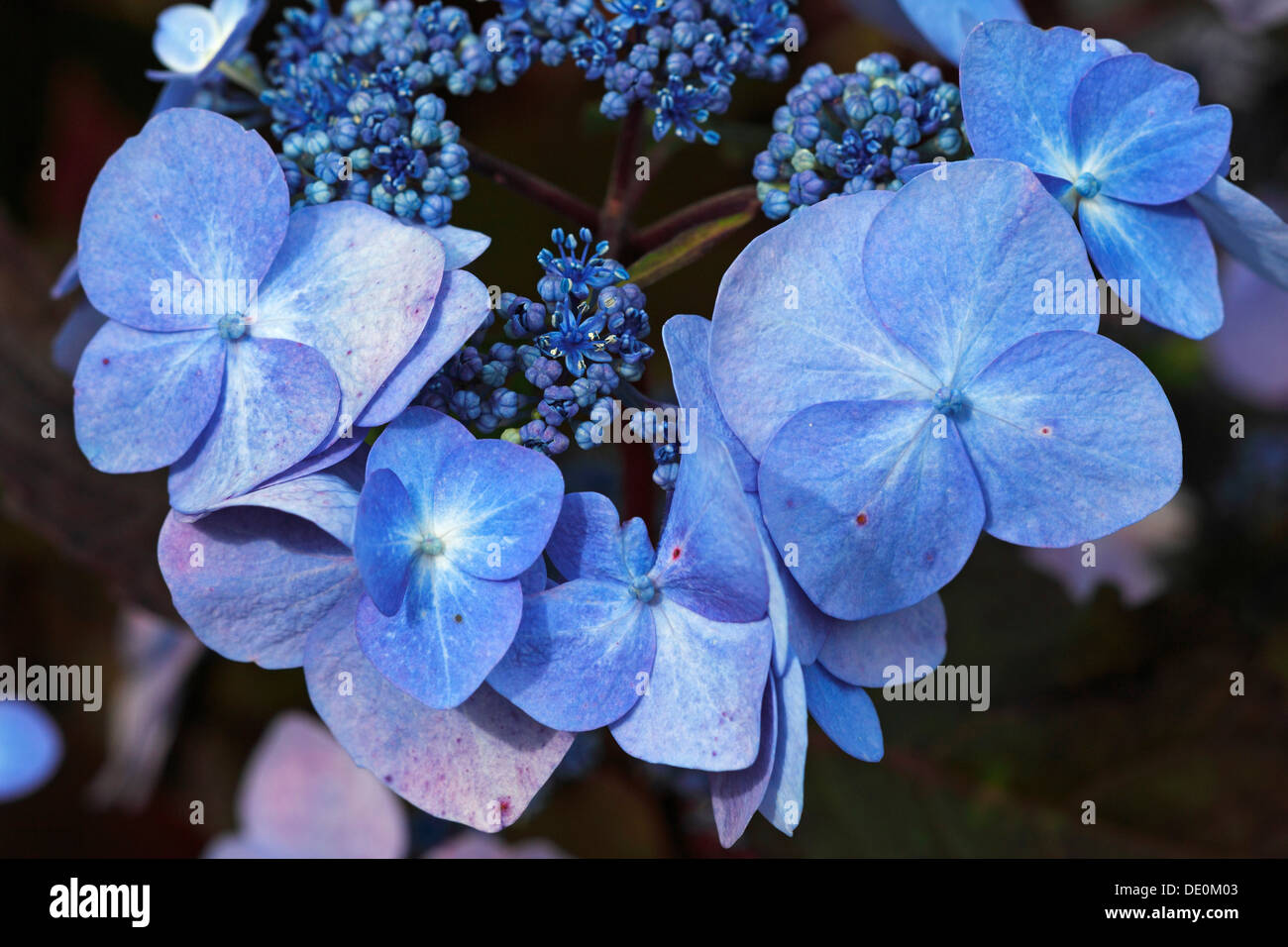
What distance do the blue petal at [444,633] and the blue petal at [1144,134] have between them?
345 millimetres

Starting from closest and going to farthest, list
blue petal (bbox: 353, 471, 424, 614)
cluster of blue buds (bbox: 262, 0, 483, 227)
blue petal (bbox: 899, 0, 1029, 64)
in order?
blue petal (bbox: 353, 471, 424, 614) < cluster of blue buds (bbox: 262, 0, 483, 227) < blue petal (bbox: 899, 0, 1029, 64)

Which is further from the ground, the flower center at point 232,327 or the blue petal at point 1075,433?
the flower center at point 232,327

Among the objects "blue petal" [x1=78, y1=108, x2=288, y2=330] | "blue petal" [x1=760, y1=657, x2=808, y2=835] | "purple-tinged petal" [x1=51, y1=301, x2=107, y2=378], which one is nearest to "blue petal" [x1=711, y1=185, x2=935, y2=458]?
"blue petal" [x1=760, y1=657, x2=808, y2=835]

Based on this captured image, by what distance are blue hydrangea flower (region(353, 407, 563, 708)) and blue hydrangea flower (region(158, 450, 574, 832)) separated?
0.08 feet

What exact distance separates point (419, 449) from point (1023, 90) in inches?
12.7

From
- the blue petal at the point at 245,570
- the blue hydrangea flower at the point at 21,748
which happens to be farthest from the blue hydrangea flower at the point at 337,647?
the blue hydrangea flower at the point at 21,748

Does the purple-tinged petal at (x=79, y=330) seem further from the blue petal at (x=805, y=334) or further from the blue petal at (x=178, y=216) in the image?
the blue petal at (x=805, y=334)

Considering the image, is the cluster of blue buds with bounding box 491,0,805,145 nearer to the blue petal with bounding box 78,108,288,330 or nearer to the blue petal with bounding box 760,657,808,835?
the blue petal with bounding box 78,108,288,330

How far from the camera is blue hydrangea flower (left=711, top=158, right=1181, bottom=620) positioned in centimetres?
47

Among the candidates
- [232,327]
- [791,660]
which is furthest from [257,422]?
[791,660]

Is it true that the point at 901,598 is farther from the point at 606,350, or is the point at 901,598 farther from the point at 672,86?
the point at 672,86

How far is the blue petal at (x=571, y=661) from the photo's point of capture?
474 mm

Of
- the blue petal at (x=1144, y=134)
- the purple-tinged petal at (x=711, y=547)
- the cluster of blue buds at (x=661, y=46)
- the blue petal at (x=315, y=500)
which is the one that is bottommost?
Answer: the purple-tinged petal at (x=711, y=547)

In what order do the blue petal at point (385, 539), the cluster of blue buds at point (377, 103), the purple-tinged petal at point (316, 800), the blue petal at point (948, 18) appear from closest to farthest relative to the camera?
the blue petal at point (385, 539) → the cluster of blue buds at point (377, 103) → the blue petal at point (948, 18) → the purple-tinged petal at point (316, 800)
